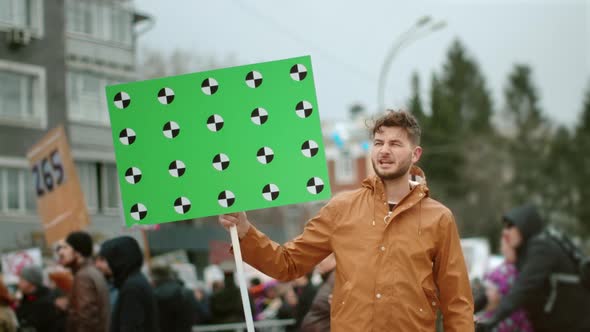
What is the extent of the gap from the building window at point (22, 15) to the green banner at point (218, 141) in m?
26.5

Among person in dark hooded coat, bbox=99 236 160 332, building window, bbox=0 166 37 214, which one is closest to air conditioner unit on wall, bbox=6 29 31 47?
building window, bbox=0 166 37 214

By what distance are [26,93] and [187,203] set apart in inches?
1142

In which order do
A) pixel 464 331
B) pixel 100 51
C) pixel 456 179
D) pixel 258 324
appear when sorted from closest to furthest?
pixel 464 331, pixel 258 324, pixel 100 51, pixel 456 179

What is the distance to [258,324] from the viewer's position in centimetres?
1653

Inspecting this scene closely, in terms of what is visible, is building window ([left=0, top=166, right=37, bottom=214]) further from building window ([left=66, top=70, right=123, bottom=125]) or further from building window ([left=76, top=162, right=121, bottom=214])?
building window ([left=66, top=70, right=123, bottom=125])

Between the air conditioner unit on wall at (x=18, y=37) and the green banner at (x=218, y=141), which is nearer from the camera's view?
the green banner at (x=218, y=141)

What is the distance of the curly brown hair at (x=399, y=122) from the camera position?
497 centimetres

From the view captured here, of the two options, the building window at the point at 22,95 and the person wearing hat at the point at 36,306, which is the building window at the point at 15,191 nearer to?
the building window at the point at 22,95

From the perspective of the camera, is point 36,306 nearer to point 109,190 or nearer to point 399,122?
point 399,122

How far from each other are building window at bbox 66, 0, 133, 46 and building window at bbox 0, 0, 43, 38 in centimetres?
242

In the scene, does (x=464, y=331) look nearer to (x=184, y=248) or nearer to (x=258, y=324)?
(x=258, y=324)

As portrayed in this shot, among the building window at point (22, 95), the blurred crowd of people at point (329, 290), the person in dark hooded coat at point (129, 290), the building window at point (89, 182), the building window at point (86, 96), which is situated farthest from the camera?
the building window at point (89, 182)

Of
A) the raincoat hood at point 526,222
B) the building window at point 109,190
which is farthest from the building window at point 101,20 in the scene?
the raincoat hood at point 526,222

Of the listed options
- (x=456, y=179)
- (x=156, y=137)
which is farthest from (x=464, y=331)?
(x=456, y=179)
